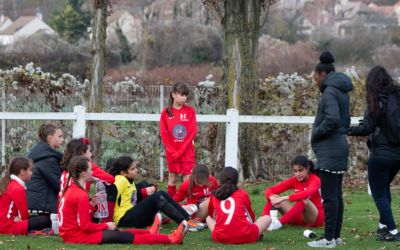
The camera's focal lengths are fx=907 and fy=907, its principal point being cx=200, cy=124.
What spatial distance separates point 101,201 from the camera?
1056 cm

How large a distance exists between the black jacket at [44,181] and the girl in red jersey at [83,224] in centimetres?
93

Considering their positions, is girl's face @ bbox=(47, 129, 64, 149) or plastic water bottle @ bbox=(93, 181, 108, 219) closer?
plastic water bottle @ bbox=(93, 181, 108, 219)

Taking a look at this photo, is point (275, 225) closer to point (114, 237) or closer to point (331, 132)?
point (331, 132)

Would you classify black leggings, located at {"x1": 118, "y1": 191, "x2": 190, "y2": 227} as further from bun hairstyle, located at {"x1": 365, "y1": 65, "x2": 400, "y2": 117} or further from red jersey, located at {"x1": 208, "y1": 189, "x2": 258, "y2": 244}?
→ bun hairstyle, located at {"x1": 365, "y1": 65, "x2": 400, "y2": 117}

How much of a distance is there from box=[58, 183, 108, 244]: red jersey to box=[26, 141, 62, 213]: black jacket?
1.03 metres

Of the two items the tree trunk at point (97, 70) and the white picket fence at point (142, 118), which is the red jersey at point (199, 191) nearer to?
the white picket fence at point (142, 118)

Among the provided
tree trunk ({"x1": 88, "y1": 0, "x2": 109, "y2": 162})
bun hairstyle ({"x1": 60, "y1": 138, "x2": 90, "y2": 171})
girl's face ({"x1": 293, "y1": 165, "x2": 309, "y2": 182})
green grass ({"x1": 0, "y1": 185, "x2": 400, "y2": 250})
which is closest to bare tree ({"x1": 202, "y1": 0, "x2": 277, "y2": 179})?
tree trunk ({"x1": 88, "y1": 0, "x2": 109, "y2": 162})

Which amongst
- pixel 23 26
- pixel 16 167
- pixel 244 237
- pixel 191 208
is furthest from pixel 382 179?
pixel 23 26

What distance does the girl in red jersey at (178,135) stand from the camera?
12500 mm

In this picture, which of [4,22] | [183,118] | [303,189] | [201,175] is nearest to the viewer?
[303,189]

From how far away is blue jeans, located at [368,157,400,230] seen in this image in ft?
32.4

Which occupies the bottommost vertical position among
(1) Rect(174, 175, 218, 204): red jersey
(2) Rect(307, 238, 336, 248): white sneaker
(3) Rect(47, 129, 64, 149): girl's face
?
(2) Rect(307, 238, 336, 248): white sneaker

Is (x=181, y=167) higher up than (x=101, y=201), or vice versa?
(x=181, y=167)

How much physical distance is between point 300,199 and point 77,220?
280 centimetres
